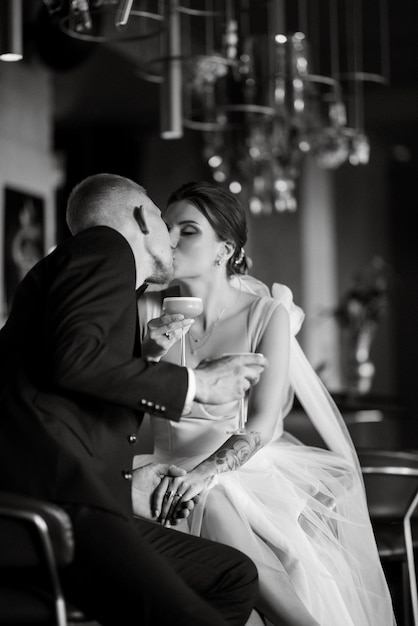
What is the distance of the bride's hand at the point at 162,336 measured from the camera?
2.40 metres

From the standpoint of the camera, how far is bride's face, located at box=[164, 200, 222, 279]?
9.78 feet

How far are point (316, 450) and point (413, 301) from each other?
718 cm

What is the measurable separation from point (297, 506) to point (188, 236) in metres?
0.92

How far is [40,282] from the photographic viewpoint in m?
2.06

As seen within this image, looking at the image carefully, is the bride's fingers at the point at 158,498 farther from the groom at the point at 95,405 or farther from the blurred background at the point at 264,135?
the blurred background at the point at 264,135

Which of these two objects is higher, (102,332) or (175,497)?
(102,332)

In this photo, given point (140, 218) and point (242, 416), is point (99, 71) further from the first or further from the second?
point (140, 218)

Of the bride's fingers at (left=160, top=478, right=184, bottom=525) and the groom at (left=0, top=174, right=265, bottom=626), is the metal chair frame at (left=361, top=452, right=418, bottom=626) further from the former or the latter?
the groom at (left=0, top=174, right=265, bottom=626)

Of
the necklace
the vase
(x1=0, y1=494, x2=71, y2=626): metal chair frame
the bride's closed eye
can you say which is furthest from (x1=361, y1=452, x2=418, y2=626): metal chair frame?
the vase

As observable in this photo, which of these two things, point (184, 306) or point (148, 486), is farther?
point (184, 306)

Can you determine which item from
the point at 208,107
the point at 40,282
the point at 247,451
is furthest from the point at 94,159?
the point at 40,282

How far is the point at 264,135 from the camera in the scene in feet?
22.3

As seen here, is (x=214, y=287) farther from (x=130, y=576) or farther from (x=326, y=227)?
(x=326, y=227)

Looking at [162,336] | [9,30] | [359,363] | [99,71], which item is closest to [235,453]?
[162,336]
